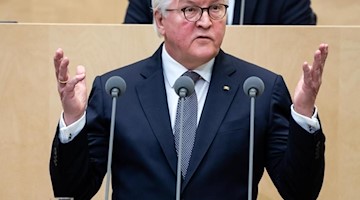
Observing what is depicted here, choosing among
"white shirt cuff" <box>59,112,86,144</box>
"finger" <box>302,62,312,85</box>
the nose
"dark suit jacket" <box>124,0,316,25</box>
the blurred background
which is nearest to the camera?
"finger" <box>302,62,312,85</box>

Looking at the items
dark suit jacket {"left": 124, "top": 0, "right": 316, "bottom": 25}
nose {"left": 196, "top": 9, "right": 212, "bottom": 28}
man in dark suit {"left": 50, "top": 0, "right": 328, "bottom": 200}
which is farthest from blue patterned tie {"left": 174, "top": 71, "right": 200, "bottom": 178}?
dark suit jacket {"left": 124, "top": 0, "right": 316, "bottom": 25}

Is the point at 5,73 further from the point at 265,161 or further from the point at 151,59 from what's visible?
A: the point at 265,161

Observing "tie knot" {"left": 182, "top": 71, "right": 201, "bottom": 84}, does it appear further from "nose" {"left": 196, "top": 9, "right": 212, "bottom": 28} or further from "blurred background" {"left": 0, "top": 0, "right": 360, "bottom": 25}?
"blurred background" {"left": 0, "top": 0, "right": 360, "bottom": 25}

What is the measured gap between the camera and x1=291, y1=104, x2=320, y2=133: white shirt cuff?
2043 mm

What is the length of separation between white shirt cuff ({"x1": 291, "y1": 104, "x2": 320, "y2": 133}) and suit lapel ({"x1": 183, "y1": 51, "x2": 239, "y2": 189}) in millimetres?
238

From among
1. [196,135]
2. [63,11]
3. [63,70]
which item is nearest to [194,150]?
[196,135]

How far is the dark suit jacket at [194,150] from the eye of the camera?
7.08ft

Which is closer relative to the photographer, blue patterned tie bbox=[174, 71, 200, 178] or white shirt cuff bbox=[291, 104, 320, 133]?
white shirt cuff bbox=[291, 104, 320, 133]

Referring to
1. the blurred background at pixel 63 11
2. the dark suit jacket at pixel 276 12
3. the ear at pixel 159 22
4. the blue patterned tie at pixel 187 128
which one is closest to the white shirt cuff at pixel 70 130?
the blue patterned tie at pixel 187 128

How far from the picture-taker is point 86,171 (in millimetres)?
2184

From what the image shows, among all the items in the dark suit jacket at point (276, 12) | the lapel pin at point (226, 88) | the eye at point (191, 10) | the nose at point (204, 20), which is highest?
the eye at point (191, 10)

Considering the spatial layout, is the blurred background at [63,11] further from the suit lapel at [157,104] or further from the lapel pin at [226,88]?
the lapel pin at [226,88]

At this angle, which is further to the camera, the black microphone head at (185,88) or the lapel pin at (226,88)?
the lapel pin at (226,88)

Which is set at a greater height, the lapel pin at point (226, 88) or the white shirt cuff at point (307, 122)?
the lapel pin at point (226, 88)
